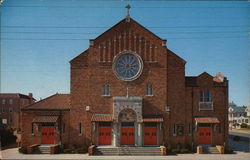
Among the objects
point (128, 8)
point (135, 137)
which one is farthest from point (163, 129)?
point (128, 8)

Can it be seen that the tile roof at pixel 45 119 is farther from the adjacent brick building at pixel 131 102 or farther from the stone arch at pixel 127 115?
the stone arch at pixel 127 115

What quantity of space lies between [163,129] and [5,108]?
5111 cm

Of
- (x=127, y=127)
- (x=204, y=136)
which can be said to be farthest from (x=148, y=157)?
(x=204, y=136)

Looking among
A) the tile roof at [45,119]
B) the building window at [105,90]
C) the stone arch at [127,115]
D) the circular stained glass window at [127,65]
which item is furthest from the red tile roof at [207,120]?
the tile roof at [45,119]

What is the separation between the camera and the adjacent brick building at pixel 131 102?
93.0 ft

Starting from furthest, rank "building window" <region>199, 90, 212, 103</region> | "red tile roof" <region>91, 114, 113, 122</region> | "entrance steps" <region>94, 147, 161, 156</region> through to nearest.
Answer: "building window" <region>199, 90, 212, 103</region>
"red tile roof" <region>91, 114, 113, 122</region>
"entrance steps" <region>94, 147, 161, 156</region>

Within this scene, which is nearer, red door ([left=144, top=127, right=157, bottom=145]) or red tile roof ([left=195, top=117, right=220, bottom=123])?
red tile roof ([left=195, top=117, right=220, bottom=123])

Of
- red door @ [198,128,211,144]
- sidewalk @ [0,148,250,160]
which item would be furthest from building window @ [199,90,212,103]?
sidewalk @ [0,148,250,160]

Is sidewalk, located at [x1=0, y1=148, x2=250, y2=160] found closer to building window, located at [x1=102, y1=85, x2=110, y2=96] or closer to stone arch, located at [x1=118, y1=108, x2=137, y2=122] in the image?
stone arch, located at [x1=118, y1=108, x2=137, y2=122]

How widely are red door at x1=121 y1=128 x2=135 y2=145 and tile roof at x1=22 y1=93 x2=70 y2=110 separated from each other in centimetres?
699

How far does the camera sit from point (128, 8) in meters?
29.5

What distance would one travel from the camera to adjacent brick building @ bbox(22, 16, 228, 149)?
28.4m

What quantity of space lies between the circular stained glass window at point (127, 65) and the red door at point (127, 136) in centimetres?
582

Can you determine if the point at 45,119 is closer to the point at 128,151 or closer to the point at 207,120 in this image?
the point at 128,151
